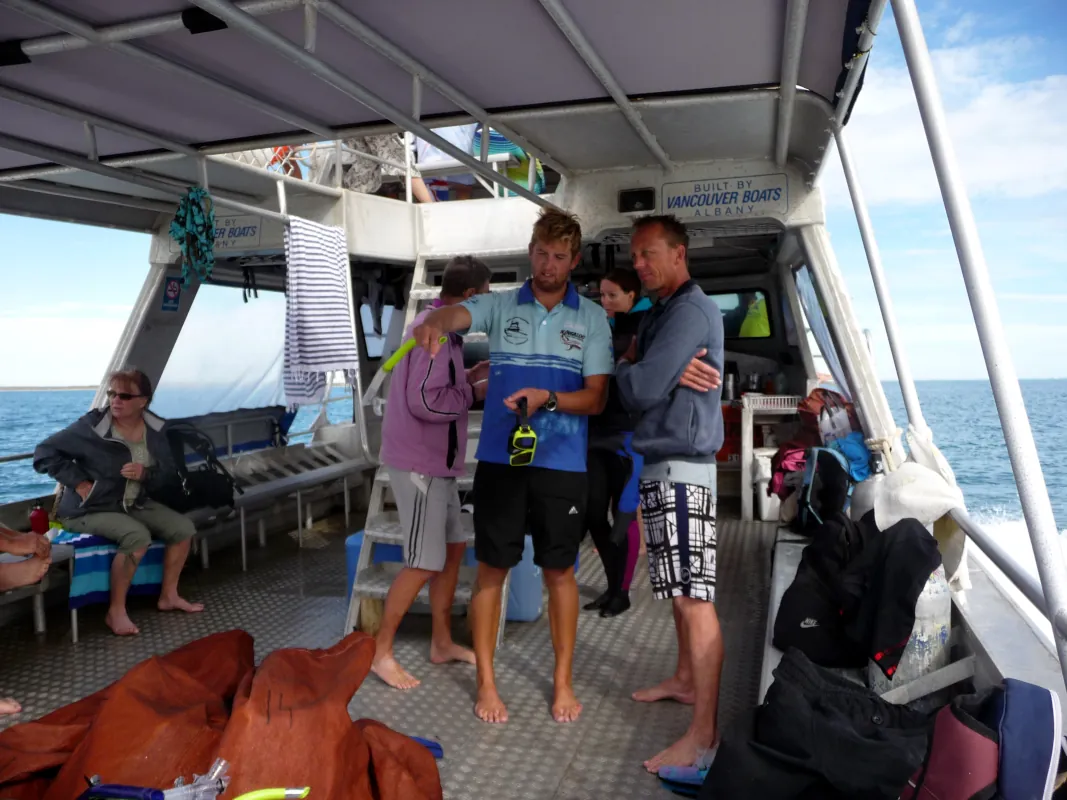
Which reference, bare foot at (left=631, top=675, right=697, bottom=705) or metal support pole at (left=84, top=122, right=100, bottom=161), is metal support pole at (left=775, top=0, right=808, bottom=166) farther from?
metal support pole at (left=84, top=122, right=100, bottom=161)

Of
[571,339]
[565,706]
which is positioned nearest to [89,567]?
[565,706]

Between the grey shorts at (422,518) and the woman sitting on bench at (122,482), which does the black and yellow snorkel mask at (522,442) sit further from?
the woman sitting on bench at (122,482)

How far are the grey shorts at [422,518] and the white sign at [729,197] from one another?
216cm

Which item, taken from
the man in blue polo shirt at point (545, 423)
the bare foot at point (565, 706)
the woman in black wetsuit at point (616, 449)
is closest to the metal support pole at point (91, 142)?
the man in blue polo shirt at point (545, 423)

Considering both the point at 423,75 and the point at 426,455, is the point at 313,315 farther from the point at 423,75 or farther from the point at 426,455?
the point at 423,75

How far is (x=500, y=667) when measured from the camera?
376 cm

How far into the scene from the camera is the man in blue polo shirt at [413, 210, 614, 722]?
3.17 metres

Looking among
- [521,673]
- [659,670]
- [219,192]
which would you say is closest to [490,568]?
[521,673]

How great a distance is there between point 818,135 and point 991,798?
301 centimetres

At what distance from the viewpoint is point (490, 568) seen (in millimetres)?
3291

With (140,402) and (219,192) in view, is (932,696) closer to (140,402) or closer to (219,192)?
(140,402)

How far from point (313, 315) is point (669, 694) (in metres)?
3.31

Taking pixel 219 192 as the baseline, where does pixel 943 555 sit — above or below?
below

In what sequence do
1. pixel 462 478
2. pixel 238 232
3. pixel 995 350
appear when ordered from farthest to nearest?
pixel 238 232, pixel 462 478, pixel 995 350
